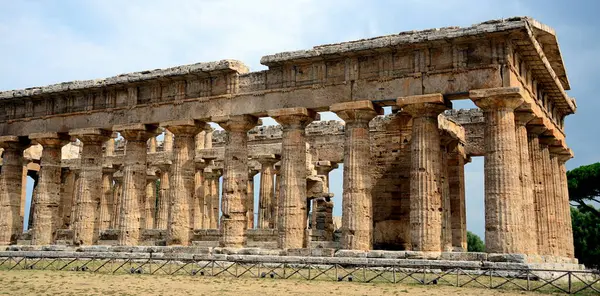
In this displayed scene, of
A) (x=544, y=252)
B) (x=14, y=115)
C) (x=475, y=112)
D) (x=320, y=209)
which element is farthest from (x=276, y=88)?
(x=14, y=115)

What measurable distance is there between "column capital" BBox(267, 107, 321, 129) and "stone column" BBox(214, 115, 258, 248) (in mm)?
1462

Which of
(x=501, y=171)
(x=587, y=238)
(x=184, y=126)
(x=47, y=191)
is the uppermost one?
(x=184, y=126)

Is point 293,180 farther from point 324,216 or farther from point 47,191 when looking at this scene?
point 47,191

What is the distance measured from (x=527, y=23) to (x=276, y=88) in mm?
9455

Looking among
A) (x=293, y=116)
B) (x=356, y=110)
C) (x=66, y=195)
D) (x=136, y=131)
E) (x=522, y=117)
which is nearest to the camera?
(x=356, y=110)

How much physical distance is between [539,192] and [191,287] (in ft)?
51.8

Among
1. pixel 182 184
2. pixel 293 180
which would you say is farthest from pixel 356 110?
pixel 182 184

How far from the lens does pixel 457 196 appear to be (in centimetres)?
2798

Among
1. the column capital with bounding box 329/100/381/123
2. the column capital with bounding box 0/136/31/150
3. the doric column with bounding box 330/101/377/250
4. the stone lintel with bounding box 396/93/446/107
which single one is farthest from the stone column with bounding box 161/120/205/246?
the stone lintel with bounding box 396/93/446/107

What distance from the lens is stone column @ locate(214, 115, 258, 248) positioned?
24766 millimetres

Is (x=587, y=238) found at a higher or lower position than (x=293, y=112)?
lower

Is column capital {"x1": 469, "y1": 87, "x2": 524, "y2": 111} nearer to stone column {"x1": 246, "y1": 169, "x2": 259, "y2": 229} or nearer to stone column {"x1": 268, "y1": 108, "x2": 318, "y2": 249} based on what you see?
stone column {"x1": 268, "y1": 108, "x2": 318, "y2": 249}

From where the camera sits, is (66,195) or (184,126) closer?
(184,126)

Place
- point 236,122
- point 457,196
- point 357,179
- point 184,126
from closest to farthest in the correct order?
point 357,179 → point 236,122 → point 184,126 → point 457,196
